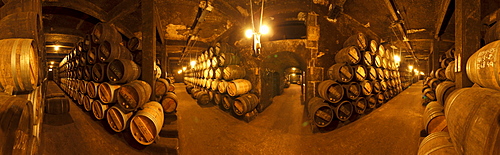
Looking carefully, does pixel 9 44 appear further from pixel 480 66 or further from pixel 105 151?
pixel 480 66

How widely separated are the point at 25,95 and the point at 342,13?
7838mm

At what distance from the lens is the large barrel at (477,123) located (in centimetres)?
124

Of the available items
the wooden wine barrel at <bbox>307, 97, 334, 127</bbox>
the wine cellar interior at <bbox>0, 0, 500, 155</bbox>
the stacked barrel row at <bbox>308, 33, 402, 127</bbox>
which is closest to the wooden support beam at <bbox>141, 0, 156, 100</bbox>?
the wine cellar interior at <bbox>0, 0, 500, 155</bbox>

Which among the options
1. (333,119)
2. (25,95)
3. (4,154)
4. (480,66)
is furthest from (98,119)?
(480,66)

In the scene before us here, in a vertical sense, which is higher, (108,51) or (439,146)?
(108,51)

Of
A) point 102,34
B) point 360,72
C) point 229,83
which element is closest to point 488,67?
point 360,72

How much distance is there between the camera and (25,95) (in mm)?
2002

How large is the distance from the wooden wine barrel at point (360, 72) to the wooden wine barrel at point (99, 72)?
6801 mm

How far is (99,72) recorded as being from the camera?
466cm

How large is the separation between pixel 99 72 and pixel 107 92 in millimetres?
763

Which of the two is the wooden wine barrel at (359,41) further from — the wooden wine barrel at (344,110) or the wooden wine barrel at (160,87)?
the wooden wine barrel at (160,87)

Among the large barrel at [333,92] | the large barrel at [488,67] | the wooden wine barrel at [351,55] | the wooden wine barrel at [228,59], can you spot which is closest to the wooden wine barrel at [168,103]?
the wooden wine barrel at [228,59]

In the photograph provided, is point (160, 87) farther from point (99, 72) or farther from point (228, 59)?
point (228, 59)

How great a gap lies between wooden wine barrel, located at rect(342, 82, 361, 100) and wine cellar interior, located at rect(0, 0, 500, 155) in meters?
0.04
